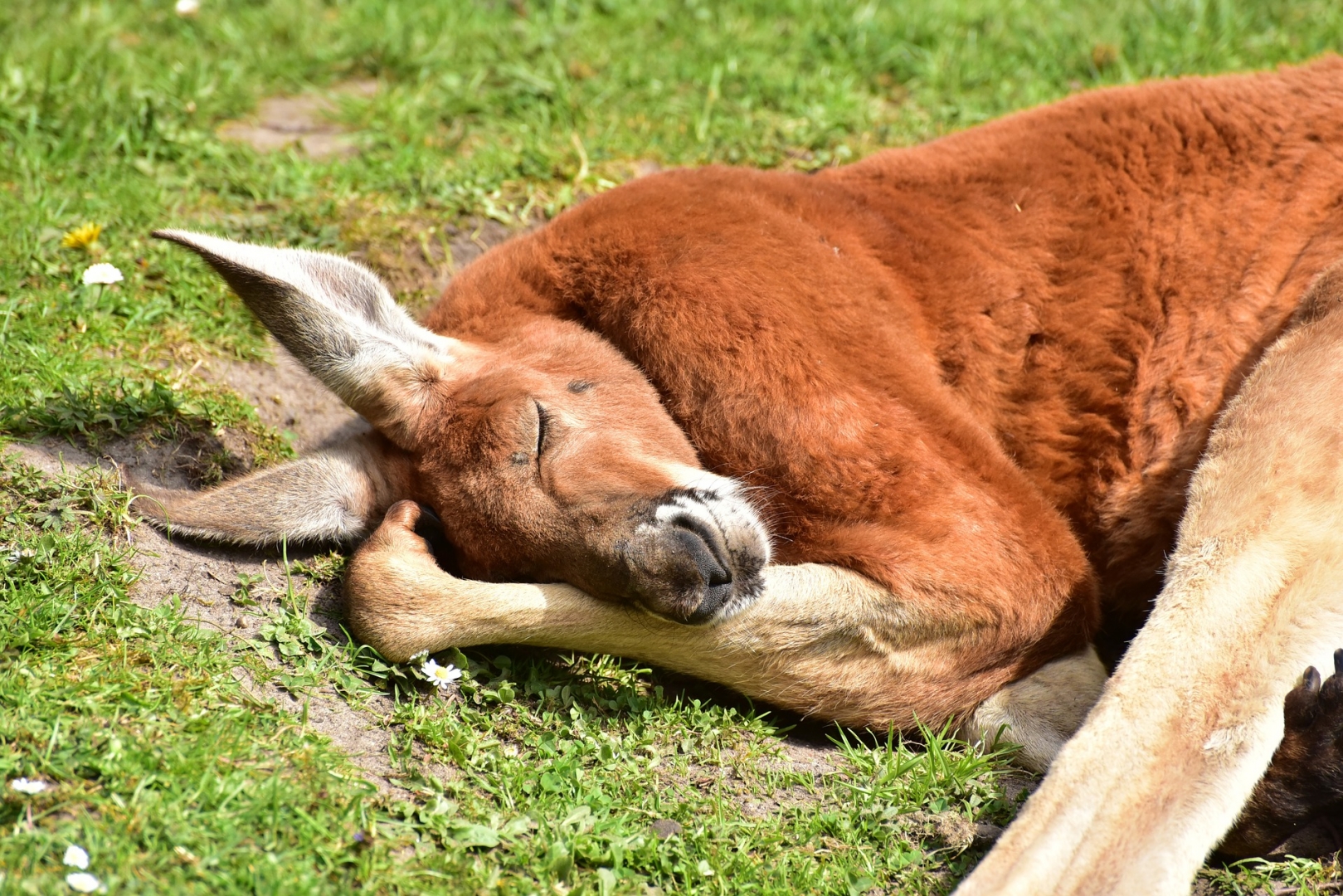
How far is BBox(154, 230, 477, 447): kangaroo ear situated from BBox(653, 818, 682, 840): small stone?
154 cm

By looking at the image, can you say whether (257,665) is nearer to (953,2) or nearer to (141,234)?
(141,234)

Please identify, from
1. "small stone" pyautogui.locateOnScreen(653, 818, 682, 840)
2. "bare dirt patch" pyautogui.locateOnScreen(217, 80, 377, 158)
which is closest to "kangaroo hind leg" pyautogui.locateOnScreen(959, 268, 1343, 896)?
"small stone" pyautogui.locateOnScreen(653, 818, 682, 840)

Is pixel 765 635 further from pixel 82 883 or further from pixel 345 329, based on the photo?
pixel 82 883

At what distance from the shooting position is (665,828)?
335 cm

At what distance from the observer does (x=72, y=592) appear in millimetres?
3650

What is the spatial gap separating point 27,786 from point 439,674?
118cm

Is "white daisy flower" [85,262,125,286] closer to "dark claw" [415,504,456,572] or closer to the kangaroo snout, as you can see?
"dark claw" [415,504,456,572]

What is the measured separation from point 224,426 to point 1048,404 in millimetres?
3099

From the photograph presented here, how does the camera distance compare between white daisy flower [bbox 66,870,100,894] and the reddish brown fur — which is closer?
white daisy flower [bbox 66,870,100,894]

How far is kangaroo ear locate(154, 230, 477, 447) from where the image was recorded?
3.87 m

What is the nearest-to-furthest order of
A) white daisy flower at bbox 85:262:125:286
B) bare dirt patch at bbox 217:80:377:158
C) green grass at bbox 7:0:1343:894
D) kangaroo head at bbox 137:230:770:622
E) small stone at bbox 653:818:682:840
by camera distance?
green grass at bbox 7:0:1343:894
small stone at bbox 653:818:682:840
kangaroo head at bbox 137:230:770:622
white daisy flower at bbox 85:262:125:286
bare dirt patch at bbox 217:80:377:158

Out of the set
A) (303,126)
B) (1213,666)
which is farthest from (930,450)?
(303,126)

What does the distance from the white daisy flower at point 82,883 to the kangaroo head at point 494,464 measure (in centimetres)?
153

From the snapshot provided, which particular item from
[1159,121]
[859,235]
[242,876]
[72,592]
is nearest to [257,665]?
[72,592]
